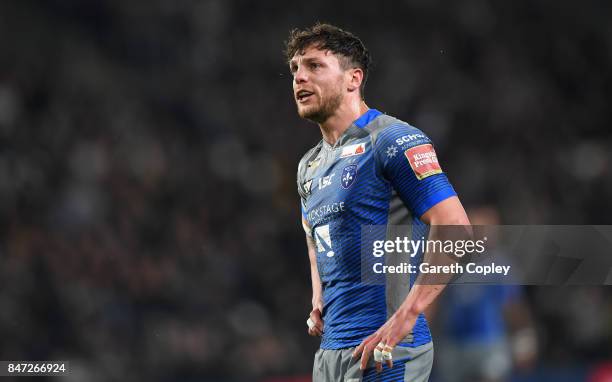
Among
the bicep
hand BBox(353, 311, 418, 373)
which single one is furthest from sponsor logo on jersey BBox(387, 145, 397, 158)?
hand BBox(353, 311, 418, 373)

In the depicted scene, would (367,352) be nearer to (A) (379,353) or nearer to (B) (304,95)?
(A) (379,353)

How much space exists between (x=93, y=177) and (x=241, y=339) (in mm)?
2566

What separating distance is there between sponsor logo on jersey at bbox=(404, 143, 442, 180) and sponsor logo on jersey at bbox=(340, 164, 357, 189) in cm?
26

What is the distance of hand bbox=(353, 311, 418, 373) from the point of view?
3.36 metres

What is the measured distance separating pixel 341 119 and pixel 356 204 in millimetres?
457

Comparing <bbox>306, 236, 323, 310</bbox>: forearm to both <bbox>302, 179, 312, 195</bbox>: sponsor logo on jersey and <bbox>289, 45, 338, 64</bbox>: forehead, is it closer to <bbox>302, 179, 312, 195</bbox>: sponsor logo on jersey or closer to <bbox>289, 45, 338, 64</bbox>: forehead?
<bbox>302, 179, 312, 195</bbox>: sponsor logo on jersey

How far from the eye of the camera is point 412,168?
11.4 ft

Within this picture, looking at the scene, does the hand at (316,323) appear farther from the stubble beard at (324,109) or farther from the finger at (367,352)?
the stubble beard at (324,109)

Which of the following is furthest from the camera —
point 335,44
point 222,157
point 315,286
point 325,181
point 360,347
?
point 222,157

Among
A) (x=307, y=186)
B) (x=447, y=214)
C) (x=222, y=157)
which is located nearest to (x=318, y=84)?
(x=307, y=186)

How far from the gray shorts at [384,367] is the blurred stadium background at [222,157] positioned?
4.01 meters

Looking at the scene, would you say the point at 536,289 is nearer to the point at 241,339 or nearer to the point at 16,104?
the point at 241,339

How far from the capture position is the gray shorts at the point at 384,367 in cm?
346

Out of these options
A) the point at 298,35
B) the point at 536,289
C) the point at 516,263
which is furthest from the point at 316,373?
the point at 536,289
